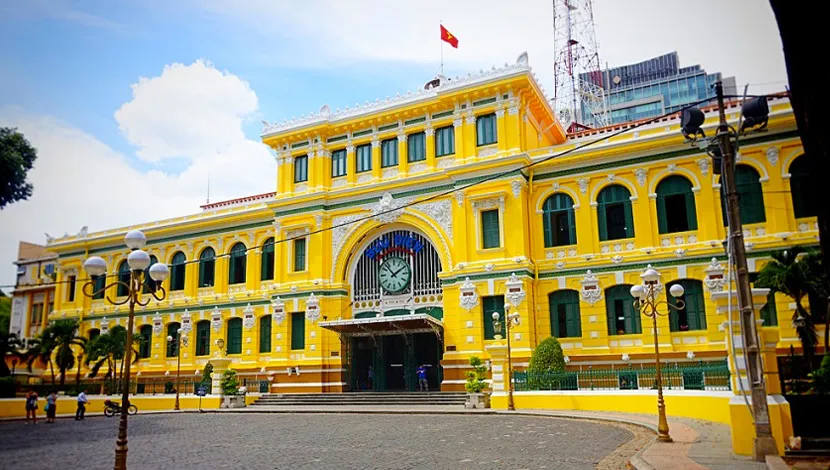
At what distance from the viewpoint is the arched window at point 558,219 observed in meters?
29.6

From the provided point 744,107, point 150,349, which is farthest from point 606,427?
point 150,349

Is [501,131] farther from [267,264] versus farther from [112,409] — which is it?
[112,409]

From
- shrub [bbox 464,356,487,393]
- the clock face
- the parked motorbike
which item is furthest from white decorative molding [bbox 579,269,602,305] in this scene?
the parked motorbike

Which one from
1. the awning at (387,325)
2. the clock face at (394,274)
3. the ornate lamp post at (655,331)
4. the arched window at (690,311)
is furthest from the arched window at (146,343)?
the ornate lamp post at (655,331)

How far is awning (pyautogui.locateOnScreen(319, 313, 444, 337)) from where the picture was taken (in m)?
28.9

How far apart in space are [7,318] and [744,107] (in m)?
57.9

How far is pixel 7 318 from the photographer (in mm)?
54094

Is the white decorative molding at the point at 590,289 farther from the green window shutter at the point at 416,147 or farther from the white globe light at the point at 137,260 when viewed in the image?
the white globe light at the point at 137,260

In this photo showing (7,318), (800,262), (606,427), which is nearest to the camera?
(606,427)

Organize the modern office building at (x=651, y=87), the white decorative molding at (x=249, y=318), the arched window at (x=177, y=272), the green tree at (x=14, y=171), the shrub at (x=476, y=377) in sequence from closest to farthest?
the green tree at (x=14, y=171) → the shrub at (x=476, y=377) → the white decorative molding at (x=249, y=318) → the arched window at (x=177, y=272) → the modern office building at (x=651, y=87)

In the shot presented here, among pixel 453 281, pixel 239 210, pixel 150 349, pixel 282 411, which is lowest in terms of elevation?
pixel 282 411

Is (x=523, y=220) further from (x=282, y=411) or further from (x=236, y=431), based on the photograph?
(x=236, y=431)

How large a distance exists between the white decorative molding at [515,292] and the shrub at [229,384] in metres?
12.5

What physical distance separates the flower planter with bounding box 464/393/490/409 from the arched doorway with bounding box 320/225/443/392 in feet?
18.3
